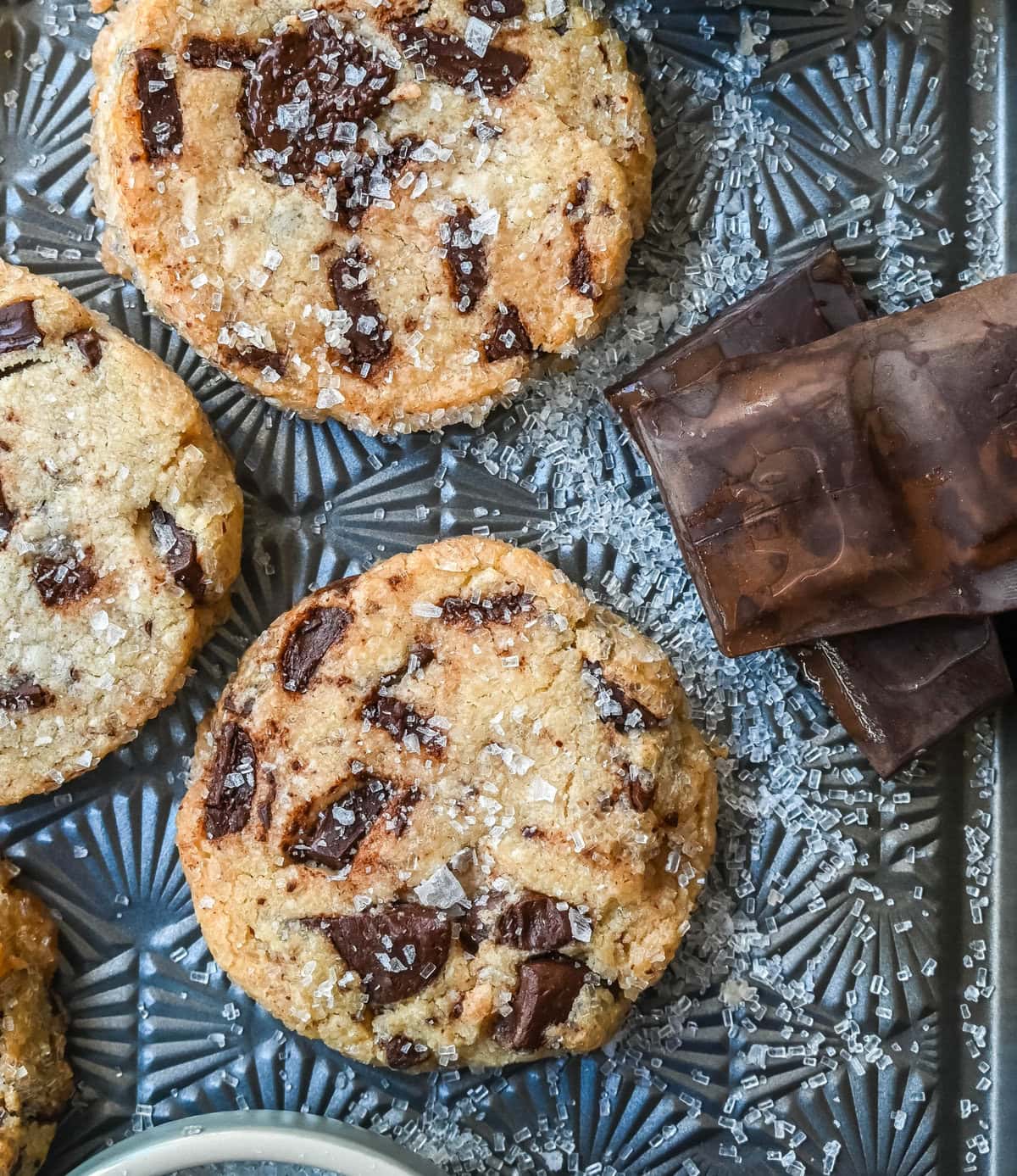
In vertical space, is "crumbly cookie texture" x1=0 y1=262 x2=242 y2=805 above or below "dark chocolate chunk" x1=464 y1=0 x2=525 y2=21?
below

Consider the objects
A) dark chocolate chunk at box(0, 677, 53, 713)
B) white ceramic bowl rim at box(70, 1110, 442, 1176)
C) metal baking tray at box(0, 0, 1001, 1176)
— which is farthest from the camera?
metal baking tray at box(0, 0, 1001, 1176)

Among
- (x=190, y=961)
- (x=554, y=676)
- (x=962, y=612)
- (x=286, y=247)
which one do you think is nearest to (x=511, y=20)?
(x=286, y=247)

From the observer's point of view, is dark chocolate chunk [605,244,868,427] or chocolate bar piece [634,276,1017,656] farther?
dark chocolate chunk [605,244,868,427]

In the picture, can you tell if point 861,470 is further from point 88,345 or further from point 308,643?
point 88,345

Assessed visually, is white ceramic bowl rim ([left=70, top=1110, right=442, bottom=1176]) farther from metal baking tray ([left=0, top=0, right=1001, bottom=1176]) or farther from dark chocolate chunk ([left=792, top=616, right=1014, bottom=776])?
dark chocolate chunk ([left=792, top=616, right=1014, bottom=776])

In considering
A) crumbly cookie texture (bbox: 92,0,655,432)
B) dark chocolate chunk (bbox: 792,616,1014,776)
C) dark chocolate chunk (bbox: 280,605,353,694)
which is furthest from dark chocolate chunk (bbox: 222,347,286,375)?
dark chocolate chunk (bbox: 792,616,1014,776)

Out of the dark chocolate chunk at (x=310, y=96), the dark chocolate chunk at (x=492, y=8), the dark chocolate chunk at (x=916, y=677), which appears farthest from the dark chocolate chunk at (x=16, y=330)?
the dark chocolate chunk at (x=916, y=677)

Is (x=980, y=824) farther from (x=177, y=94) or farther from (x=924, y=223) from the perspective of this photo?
(x=177, y=94)
